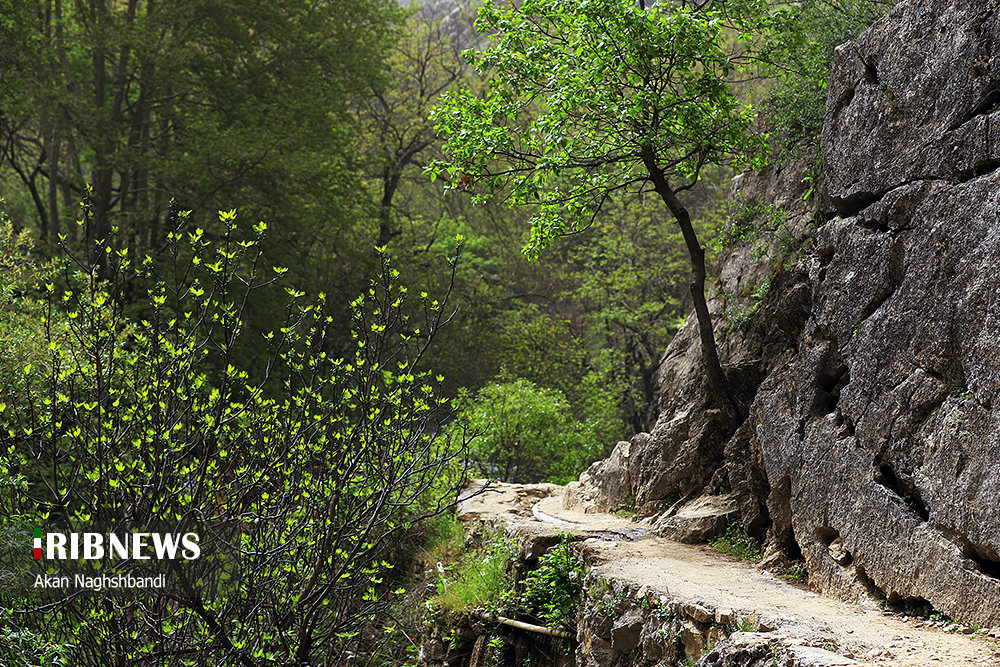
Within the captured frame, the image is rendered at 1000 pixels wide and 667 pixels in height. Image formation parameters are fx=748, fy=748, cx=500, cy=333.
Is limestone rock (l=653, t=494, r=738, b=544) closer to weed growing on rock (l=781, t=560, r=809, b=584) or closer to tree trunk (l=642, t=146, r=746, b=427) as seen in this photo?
tree trunk (l=642, t=146, r=746, b=427)

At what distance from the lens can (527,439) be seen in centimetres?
1392

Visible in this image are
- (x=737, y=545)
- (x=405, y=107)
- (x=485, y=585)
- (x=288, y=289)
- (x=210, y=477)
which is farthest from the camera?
(x=405, y=107)

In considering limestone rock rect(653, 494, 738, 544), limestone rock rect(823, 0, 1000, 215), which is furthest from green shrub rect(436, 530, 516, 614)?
limestone rock rect(823, 0, 1000, 215)

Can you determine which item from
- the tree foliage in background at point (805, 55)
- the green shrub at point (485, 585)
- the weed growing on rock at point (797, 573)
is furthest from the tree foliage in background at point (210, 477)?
the tree foliage in background at point (805, 55)

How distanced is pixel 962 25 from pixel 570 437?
10.1 meters

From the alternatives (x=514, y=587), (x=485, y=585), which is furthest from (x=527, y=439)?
(x=514, y=587)

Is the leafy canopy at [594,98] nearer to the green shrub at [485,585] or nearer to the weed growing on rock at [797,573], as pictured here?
the green shrub at [485,585]

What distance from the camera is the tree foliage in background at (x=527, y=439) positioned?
13.7m

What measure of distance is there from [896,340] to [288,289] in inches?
160

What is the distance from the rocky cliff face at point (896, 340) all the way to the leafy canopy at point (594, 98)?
1319mm

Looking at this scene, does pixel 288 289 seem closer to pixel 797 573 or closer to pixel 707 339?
pixel 797 573

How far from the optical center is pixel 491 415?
44.5 feet

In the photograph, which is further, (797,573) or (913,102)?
(797,573)

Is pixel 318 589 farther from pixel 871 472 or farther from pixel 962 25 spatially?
pixel 962 25
